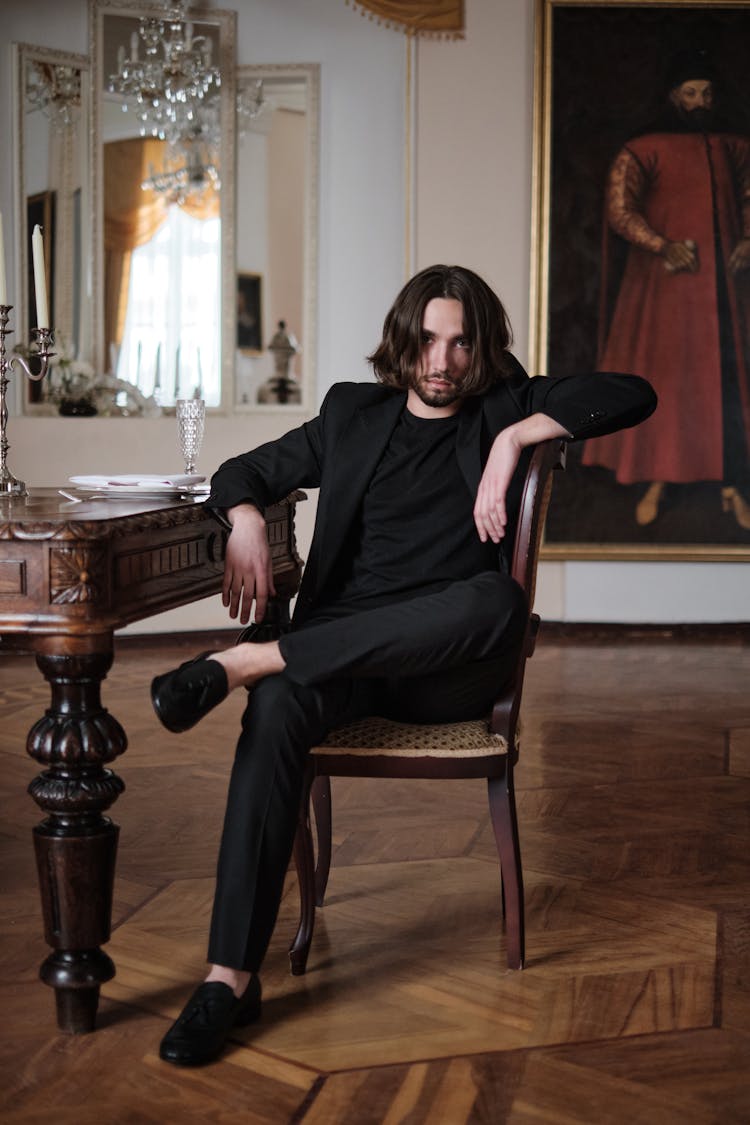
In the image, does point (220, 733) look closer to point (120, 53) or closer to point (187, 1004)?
point (187, 1004)

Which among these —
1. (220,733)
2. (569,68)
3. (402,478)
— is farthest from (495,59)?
(402,478)

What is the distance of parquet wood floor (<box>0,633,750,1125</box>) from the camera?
2.02m

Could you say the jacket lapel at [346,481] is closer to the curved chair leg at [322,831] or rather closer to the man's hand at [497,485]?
the man's hand at [497,485]

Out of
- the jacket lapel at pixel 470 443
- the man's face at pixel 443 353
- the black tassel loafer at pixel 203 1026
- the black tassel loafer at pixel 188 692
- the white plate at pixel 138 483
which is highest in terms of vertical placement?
the man's face at pixel 443 353

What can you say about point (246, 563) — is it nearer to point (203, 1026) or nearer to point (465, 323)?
point (465, 323)

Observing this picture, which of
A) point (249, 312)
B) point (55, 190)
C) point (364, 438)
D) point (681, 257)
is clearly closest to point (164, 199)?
point (55, 190)

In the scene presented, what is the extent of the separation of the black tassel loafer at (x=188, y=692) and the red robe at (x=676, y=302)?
15.8 ft

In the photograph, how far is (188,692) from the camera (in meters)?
2.17

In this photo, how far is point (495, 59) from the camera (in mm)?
6625

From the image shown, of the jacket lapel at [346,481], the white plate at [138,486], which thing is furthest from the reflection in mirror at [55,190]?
the jacket lapel at [346,481]

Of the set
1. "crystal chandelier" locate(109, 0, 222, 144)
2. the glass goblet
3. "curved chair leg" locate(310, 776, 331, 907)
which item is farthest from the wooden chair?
"crystal chandelier" locate(109, 0, 222, 144)

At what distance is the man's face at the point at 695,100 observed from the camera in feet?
22.1

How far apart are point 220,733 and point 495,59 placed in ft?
12.9

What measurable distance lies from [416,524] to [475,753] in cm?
54
